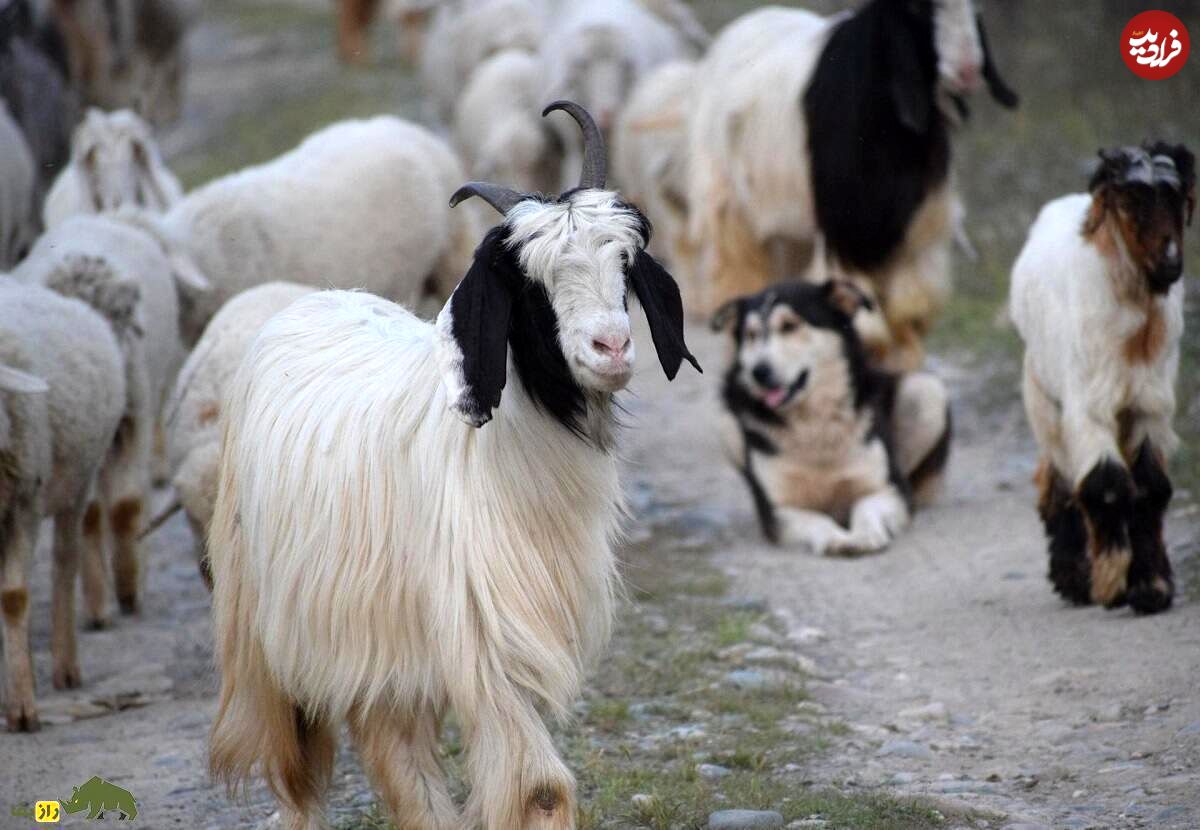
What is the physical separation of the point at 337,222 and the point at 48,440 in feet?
9.32

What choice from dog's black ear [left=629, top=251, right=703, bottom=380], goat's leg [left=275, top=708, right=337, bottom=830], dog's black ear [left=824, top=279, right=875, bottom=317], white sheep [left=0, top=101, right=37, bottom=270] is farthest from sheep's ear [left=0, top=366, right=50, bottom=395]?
dog's black ear [left=824, top=279, right=875, bottom=317]

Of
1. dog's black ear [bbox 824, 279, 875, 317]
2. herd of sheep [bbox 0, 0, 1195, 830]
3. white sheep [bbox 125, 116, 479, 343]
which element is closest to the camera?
herd of sheep [bbox 0, 0, 1195, 830]

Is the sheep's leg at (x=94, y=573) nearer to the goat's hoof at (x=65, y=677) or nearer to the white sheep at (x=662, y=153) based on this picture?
the goat's hoof at (x=65, y=677)

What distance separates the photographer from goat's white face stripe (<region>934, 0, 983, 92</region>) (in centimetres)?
877

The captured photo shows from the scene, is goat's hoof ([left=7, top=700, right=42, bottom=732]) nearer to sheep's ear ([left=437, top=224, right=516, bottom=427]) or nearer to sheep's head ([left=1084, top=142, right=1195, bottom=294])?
sheep's ear ([left=437, top=224, right=516, bottom=427])

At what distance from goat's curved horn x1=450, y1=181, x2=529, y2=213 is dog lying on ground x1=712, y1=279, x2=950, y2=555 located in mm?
4131

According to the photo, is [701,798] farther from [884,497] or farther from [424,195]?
[424,195]

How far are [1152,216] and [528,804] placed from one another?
3183mm

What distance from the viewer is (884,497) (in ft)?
27.1

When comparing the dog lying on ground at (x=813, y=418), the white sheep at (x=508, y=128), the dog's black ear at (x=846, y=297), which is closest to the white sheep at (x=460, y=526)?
the dog lying on ground at (x=813, y=418)

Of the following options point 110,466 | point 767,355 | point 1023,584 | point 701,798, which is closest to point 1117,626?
point 1023,584

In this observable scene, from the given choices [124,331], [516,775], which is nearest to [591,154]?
[516,775]

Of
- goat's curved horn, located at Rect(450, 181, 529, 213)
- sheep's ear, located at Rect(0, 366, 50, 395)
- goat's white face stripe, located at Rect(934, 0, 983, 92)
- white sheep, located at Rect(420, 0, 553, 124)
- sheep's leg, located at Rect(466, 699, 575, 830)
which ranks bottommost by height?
sheep's leg, located at Rect(466, 699, 575, 830)

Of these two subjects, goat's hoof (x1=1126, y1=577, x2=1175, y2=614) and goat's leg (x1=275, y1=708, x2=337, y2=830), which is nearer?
goat's leg (x1=275, y1=708, x2=337, y2=830)
